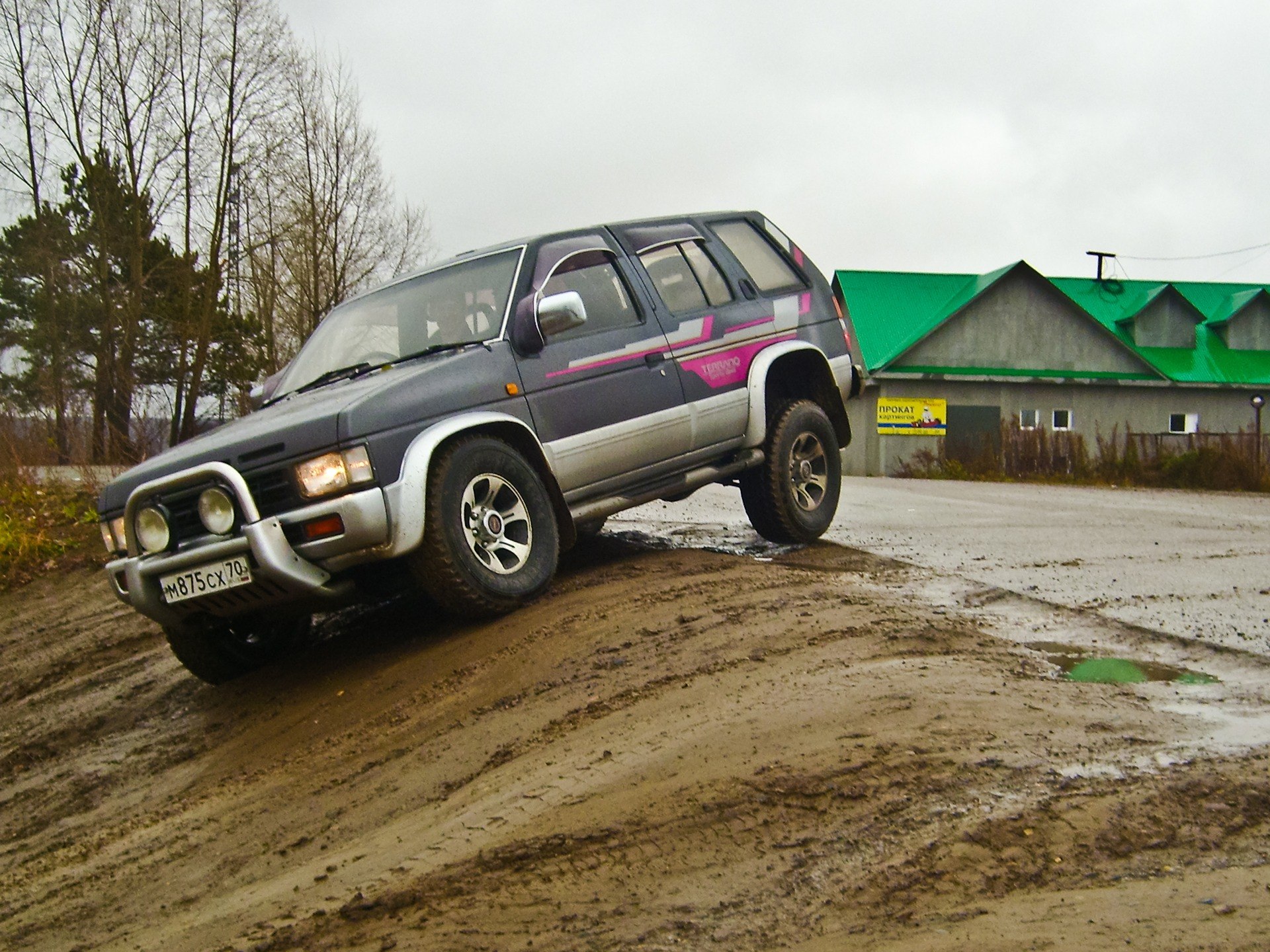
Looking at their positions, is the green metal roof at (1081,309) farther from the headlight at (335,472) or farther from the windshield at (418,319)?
the headlight at (335,472)

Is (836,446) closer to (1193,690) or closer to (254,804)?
(1193,690)

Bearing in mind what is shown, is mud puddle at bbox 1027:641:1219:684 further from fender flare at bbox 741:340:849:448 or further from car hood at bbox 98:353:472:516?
car hood at bbox 98:353:472:516

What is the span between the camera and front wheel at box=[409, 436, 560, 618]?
207 inches

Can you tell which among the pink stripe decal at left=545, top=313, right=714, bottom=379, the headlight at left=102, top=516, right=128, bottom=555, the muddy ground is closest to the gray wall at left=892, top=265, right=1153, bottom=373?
the pink stripe decal at left=545, top=313, right=714, bottom=379

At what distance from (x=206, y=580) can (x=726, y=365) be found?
3205 mm

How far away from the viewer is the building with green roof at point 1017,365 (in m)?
35.8

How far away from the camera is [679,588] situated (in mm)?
5840

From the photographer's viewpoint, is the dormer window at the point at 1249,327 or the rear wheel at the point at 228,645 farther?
the dormer window at the point at 1249,327

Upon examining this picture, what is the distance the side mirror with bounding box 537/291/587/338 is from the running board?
0.94m

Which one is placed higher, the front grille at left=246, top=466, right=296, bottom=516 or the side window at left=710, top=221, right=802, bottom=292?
the side window at left=710, top=221, right=802, bottom=292

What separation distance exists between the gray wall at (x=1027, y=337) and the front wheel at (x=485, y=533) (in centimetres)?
3187

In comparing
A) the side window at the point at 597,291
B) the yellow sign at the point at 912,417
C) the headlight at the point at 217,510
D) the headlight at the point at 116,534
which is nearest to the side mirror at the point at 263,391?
the headlight at the point at 116,534

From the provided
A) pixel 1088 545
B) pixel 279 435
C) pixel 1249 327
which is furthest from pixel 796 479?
A: pixel 1249 327

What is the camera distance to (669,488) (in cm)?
658
